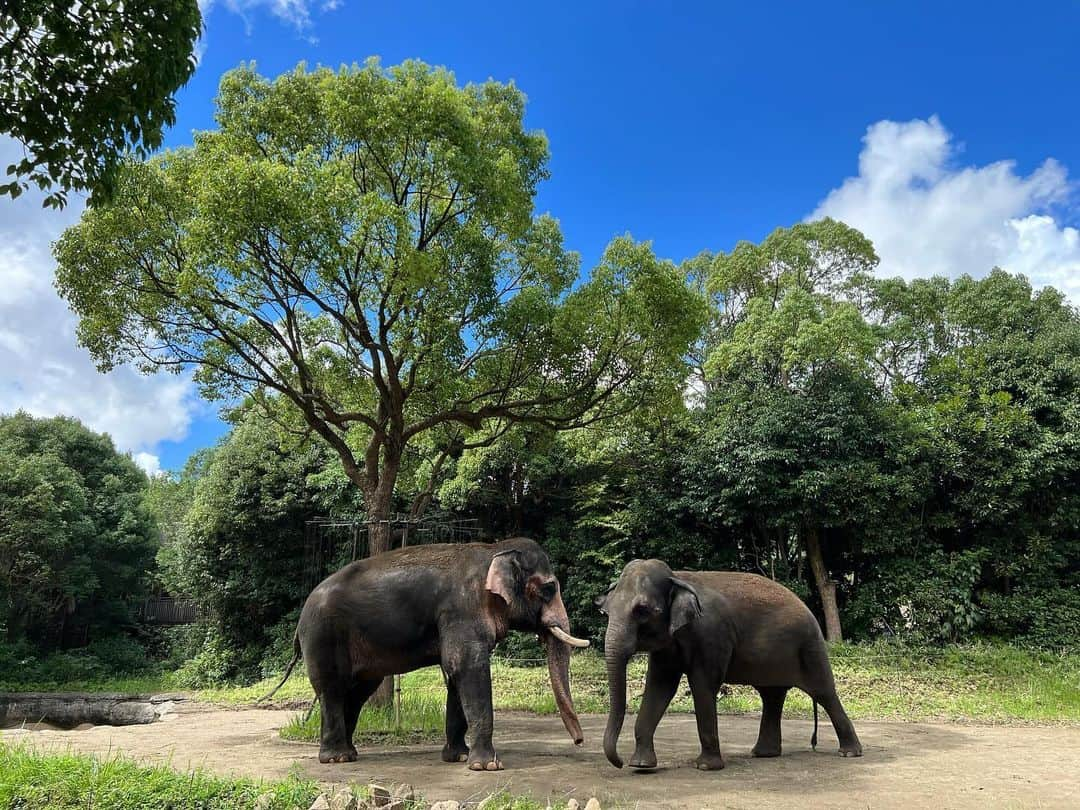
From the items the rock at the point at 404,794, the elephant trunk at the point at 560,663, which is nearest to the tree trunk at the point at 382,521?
the elephant trunk at the point at 560,663

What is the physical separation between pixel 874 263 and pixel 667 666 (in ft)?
75.6

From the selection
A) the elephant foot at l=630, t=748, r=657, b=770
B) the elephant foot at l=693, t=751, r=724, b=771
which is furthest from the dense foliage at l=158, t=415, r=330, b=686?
the elephant foot at l=693, t=751, r=724, b=771

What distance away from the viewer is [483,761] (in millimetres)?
7094

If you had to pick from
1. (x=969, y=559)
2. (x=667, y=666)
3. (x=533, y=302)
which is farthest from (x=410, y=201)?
(x=969, y=559)

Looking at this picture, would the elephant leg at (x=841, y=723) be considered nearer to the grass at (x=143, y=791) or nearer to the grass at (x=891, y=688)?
the grass at (x=143, y=791)

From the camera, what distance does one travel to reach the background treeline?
1808 cm

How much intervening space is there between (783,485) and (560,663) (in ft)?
40.8

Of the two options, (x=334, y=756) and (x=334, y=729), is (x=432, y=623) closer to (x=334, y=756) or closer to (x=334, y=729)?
(x=334, y=729)

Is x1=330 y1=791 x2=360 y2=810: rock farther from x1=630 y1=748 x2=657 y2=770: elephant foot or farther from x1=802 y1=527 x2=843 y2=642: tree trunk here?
x1=802 y1=527 x2=843 y2=642: tree trunk

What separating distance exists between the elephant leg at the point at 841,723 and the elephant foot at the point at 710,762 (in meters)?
1.38

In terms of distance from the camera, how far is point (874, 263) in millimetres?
26688

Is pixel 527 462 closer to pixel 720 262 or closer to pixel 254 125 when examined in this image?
pixel 720 262

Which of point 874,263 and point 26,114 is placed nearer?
point 26,114

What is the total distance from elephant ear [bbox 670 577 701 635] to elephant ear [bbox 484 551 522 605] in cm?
160
